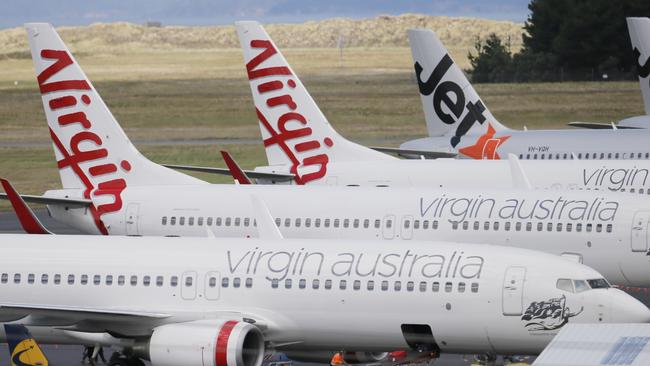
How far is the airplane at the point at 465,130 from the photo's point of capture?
6322 centimetres

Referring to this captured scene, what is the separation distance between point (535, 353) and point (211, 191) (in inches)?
689

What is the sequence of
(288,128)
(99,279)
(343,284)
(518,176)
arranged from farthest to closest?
(288,128), (518,176), (99,279), (343,284)

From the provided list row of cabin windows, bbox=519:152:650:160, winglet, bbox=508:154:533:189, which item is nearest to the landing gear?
winglet, bbox=508:154:533:189

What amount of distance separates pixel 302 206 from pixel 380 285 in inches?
548

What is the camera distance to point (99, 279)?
33.8m

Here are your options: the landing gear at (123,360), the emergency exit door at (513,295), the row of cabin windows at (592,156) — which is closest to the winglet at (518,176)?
the row of cabin windows at (592,156)

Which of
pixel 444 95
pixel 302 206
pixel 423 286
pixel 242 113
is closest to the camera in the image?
pixel 423 286

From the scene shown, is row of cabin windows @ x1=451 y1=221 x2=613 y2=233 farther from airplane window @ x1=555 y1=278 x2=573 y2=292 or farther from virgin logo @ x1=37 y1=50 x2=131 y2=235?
airplane window @ x1=555 y1=278 x2=573 y2=292

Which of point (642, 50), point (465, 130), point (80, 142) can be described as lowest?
point (465, 130)

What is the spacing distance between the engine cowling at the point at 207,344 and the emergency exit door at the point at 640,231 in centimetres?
1445

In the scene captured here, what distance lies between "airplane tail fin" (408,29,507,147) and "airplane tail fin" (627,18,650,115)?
36.8 feet

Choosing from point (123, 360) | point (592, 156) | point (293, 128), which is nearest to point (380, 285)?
point (123, 360)

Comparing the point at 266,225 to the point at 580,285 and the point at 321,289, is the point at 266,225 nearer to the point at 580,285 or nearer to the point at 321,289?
the point at 321,289

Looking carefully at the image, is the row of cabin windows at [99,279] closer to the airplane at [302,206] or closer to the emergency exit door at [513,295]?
the emergency exit door at [513,295]
